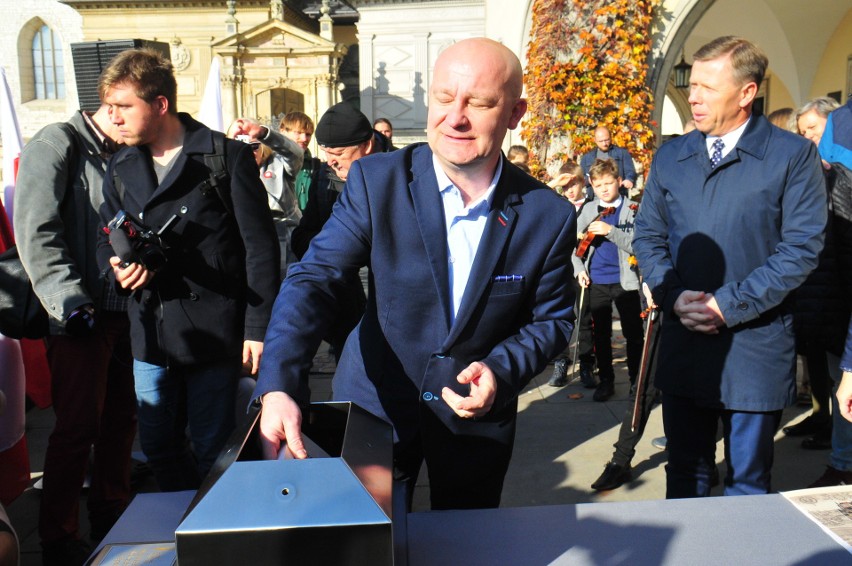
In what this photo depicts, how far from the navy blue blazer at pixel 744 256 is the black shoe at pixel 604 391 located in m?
2.66

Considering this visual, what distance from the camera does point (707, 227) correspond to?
103 inches

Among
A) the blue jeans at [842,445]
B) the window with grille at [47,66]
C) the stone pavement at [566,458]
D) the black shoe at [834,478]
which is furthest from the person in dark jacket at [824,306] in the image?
the window with grille at [47,66]

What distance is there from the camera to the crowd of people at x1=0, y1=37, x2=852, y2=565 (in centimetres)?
187

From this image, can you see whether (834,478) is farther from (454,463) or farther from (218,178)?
(218,178)

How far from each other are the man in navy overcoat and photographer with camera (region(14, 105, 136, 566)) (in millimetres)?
2294

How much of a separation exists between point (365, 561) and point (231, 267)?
205 cm

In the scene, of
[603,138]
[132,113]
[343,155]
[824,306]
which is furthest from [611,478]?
[603,138]

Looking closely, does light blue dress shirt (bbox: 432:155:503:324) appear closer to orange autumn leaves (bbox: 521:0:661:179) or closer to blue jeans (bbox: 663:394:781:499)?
blue jeans (bbox: 663:394:781:499)

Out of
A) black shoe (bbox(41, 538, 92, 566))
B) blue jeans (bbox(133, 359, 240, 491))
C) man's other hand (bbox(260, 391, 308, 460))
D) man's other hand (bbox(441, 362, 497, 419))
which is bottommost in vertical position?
black shoe (bbox(41, 538, 92, 566))

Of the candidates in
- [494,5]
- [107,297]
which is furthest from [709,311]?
[494,5]

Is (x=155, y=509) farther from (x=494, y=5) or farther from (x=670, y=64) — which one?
(x=494, y=5)

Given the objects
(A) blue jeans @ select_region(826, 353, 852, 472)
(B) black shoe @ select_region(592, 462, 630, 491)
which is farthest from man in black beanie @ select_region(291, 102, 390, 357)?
(A) blue jeans @ select_region(826, 353, 852, 472)

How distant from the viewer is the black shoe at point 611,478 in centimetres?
390

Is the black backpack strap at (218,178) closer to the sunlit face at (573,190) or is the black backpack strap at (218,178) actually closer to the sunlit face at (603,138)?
the sunlit face at (573,190)
